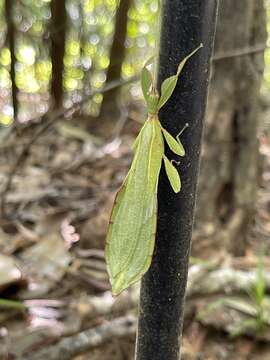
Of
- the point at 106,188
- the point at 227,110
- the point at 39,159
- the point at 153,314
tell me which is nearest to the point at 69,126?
the point at 39,159

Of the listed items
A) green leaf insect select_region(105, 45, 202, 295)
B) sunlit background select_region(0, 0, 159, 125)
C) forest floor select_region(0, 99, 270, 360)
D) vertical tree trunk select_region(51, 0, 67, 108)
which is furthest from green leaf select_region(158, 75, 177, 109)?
vertical tree trunk select_region(51, 0, 67, 108)

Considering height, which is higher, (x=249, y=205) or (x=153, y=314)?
(x=153, y=314)

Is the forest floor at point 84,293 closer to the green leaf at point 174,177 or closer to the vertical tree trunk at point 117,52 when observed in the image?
the green leaf at point 174,177

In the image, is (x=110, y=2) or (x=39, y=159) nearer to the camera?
(x=39, y=159)

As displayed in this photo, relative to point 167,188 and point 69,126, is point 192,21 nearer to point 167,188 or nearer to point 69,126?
point 167,188

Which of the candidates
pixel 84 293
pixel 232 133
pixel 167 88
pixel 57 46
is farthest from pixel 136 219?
pixel 57 46

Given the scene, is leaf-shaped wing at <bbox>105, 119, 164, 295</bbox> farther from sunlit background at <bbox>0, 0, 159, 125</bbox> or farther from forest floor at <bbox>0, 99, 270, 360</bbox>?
sunlit background at <bbox>0, 0, 159, 125</bbox>
